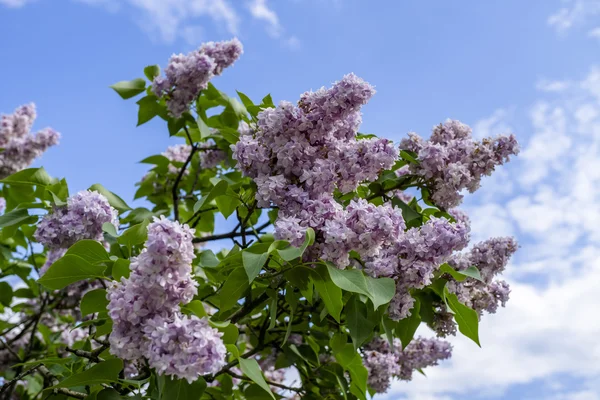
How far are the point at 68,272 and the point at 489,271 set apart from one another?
1725mm

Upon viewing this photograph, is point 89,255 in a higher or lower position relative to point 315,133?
lower

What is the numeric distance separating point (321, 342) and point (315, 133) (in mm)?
1511

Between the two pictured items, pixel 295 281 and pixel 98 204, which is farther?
pixel 98 204

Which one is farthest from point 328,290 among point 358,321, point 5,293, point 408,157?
point 5,293

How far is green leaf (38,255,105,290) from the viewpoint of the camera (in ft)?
6.50

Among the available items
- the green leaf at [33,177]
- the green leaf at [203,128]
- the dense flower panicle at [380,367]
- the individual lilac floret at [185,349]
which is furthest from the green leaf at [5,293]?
the individual lilac floret at [185,349]

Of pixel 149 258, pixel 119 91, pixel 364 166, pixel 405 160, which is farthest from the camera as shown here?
pixel 119 91

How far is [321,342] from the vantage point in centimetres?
335

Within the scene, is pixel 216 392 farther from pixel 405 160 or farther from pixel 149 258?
pixel 149 258

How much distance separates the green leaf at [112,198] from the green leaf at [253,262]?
5.12 feet

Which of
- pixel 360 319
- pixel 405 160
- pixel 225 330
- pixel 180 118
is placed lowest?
pixel 225 330

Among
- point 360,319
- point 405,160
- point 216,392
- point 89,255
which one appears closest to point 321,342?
point 216,392

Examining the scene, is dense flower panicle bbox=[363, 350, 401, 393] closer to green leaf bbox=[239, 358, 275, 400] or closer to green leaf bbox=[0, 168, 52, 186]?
green leaf bbox=[239, 358, 275, 400]

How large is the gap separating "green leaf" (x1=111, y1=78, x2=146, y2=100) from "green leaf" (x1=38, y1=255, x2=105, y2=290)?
1841 mm
